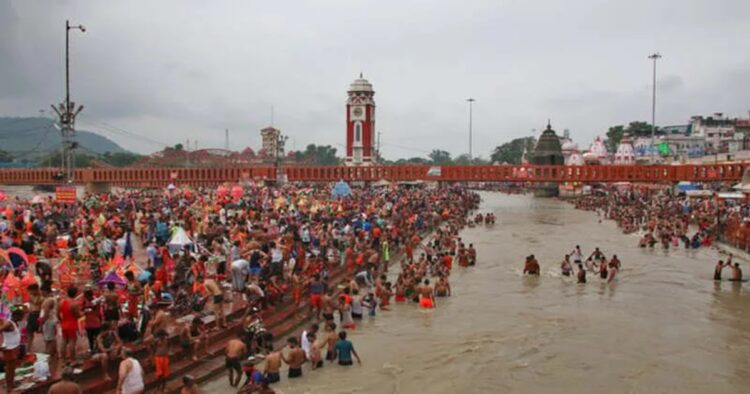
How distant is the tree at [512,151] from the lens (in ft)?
452

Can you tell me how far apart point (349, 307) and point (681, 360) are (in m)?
6.96

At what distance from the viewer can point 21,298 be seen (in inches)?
389

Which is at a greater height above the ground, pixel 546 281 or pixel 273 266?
pixel 273 266

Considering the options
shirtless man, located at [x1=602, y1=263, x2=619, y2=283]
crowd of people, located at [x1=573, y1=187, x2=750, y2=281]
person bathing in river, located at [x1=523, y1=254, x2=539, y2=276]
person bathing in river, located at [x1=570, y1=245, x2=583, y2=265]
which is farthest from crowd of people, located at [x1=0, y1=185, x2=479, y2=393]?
crowd of people, located at [x1=573, y1=187, x2=750, y2=281]

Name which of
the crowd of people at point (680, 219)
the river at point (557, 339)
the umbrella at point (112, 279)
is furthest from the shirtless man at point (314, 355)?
the crowd of people at point (680, 219)

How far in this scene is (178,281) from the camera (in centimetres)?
1281

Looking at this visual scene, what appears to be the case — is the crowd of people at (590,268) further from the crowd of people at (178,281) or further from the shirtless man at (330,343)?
the shirtless man at (330,343)

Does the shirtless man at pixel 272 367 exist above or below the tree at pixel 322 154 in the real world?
below

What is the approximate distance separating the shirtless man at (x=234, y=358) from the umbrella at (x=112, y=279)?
222 centimetres

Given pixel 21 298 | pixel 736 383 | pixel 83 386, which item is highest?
pixel 21 298

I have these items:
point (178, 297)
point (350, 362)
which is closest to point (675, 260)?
point (350, 362)

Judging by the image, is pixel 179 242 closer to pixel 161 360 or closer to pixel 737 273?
pixel 161 360

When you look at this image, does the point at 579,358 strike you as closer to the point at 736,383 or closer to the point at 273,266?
the point at 736,383

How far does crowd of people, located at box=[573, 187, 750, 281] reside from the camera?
28484mm
